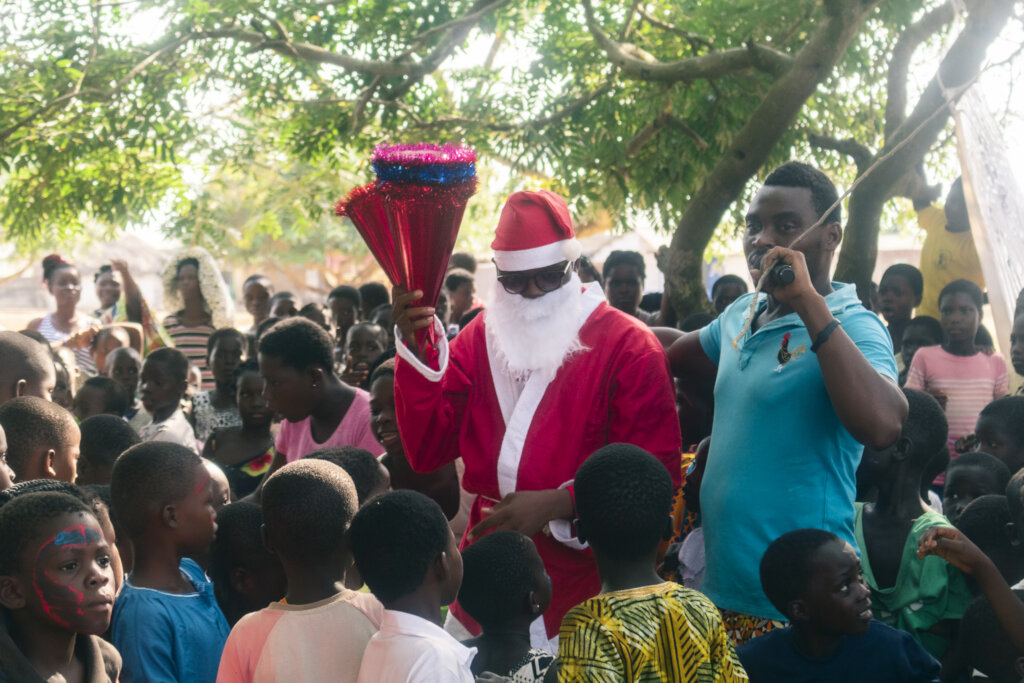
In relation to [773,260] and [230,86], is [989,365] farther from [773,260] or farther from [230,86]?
[230,86]

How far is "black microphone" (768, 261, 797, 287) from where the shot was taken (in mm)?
2672

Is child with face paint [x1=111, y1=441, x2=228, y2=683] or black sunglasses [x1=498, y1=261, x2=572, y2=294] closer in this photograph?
child with face paint [x1=111, y1=441, x2=228, y2=683]

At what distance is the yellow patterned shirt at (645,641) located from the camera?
8.04ft

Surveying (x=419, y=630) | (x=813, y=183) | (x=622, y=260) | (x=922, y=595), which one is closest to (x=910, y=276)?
(x=622, y=260)

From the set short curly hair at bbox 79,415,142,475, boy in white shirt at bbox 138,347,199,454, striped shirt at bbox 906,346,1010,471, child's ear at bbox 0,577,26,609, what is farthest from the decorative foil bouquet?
striped shirt at bbox 906,346,1010,471

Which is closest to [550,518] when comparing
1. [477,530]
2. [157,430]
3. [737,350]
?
[477,530]

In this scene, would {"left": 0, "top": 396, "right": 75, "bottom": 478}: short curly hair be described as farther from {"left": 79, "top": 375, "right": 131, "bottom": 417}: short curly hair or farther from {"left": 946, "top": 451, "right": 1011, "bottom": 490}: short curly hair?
{"left": 946, "top": 451, "right": 1011, "bottom": 490}: short curly hair

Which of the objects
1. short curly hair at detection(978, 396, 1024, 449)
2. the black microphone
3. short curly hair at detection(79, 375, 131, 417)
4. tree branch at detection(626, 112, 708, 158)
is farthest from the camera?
tree branch at detection(626, 112, 708, 158)

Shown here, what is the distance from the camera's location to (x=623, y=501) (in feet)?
8.62

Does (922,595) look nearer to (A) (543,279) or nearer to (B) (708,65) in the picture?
(A) (543,279)

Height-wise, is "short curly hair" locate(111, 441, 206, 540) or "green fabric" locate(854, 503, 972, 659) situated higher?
A: "short curly hair" locate(111, 441, 206, 540)

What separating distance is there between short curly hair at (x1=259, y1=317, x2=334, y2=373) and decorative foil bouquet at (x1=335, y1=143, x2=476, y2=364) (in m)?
1.48

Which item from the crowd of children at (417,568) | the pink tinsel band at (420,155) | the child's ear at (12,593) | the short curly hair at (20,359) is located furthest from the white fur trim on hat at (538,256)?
the short curly hair at (20,359)

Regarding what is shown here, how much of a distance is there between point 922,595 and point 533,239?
1.68m
